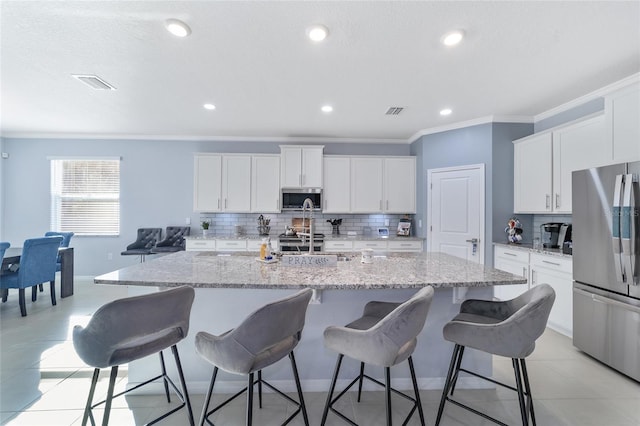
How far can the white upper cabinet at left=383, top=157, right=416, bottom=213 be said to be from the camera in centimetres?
500

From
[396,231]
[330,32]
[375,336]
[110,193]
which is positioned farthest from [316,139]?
[375,336]

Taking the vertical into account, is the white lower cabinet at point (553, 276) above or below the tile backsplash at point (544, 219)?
below

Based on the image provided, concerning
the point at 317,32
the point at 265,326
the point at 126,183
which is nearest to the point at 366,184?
the point at 317,32

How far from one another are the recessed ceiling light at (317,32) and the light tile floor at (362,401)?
2621 millimetres

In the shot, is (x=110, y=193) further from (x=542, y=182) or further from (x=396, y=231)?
(x=542, y=182)

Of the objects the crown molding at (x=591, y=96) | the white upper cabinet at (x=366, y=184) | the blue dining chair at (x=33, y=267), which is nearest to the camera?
the crown molding at (x=591, y=96)

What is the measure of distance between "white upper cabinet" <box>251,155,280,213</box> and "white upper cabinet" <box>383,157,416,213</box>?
76.3 inches

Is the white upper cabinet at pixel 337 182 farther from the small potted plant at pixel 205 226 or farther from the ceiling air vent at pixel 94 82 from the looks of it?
the ceiling air vent at pixel 94 82

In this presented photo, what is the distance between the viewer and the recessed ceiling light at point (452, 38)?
216cm

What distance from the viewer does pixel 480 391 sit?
206 cm

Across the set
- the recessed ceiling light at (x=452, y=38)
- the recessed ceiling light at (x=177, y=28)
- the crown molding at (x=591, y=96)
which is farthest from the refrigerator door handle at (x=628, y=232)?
the recessed ceiling light at (x=177, y=28)

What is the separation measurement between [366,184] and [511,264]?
8.03ft

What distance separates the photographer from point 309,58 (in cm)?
254

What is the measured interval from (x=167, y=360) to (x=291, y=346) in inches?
44.1
